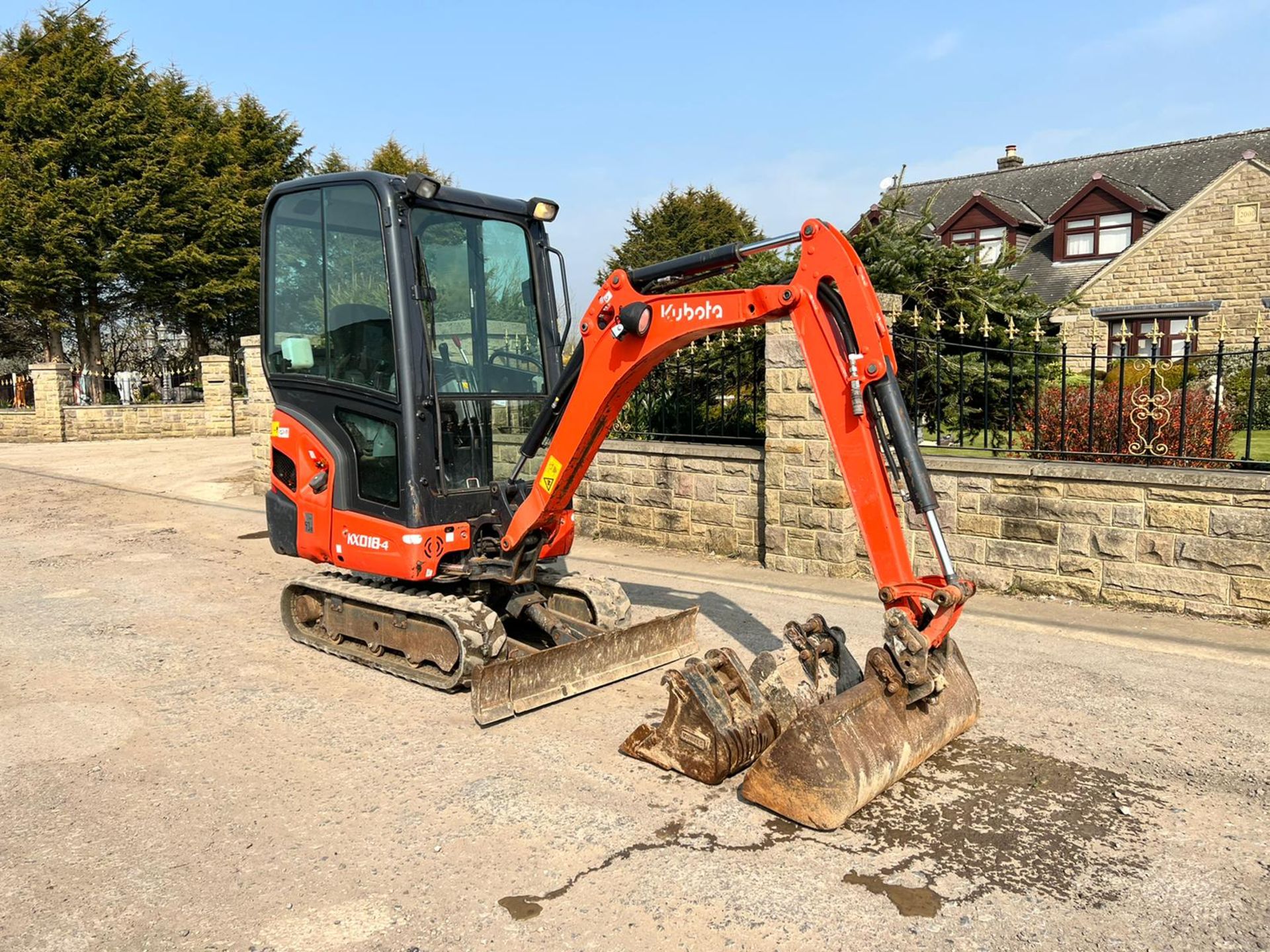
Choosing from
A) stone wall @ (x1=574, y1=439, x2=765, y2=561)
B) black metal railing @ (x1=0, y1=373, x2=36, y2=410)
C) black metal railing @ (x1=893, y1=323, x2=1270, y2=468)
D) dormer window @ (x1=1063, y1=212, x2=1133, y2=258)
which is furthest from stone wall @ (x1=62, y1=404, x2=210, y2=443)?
dormer window @ (x1=1063, y1=212, x2=1133, y2=258)

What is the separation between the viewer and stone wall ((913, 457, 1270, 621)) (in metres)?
6.89

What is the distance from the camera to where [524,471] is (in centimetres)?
668

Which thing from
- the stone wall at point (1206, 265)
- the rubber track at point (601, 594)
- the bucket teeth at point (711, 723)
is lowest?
the bucket teeth at point (711, 723)

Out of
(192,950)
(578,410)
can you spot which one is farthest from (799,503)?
(192,950)

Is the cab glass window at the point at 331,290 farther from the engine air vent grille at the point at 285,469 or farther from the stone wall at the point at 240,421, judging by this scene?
the stone wall at the point at 240,421

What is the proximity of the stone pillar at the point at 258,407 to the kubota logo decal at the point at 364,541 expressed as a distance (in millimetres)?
8490

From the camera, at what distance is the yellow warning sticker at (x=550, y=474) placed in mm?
5695

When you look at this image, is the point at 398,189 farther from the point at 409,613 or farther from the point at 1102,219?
the point at 1102,219

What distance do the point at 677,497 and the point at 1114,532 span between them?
171 inches

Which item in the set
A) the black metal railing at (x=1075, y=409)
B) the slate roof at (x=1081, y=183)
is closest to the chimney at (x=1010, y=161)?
the slate roof at (x=1081, y=183)

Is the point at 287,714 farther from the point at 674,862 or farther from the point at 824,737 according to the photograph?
the point at 824,737

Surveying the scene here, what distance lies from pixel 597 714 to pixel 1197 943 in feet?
9.87

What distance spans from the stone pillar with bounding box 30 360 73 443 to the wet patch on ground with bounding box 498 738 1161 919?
27497 mm

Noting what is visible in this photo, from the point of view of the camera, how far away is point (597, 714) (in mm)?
5328
